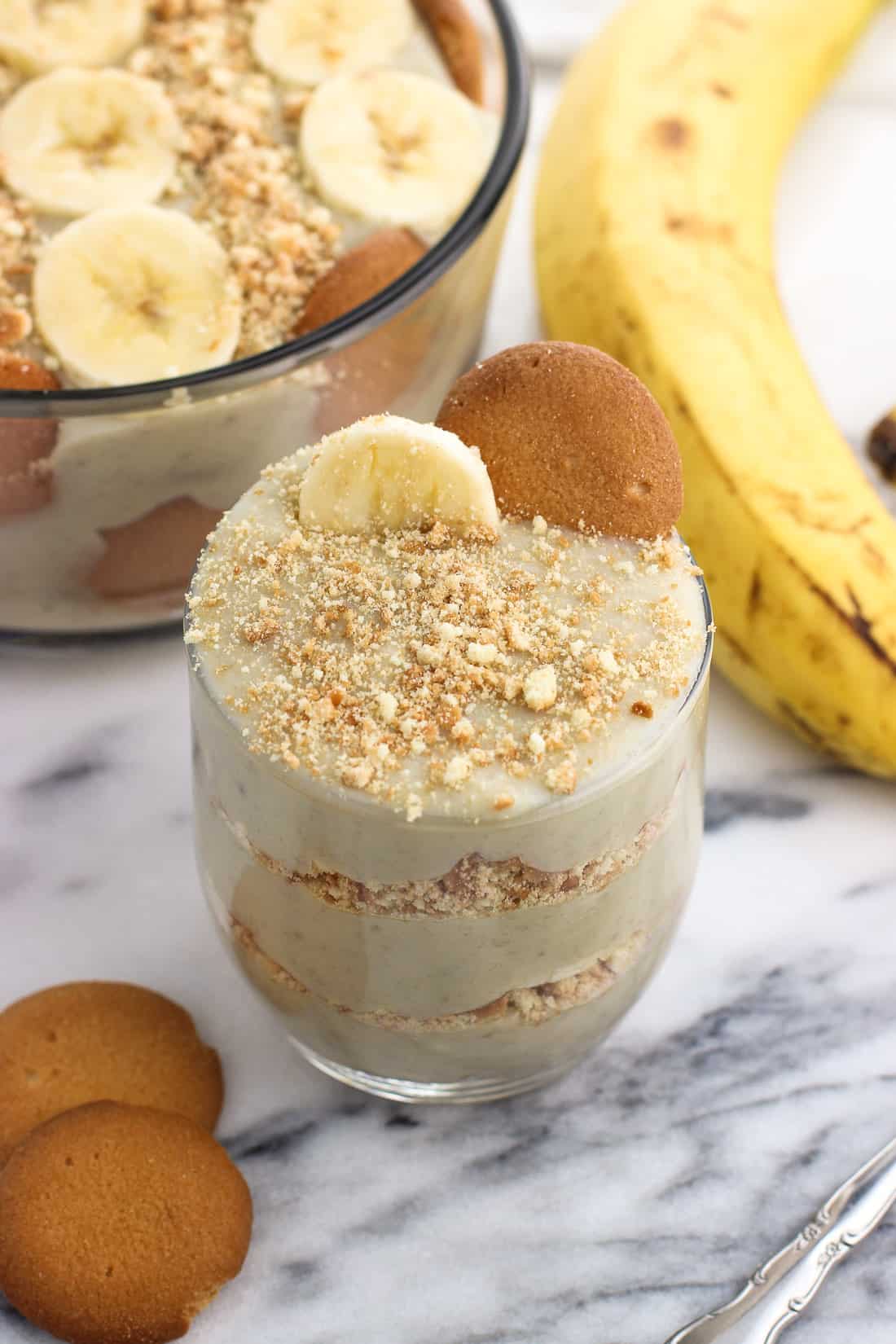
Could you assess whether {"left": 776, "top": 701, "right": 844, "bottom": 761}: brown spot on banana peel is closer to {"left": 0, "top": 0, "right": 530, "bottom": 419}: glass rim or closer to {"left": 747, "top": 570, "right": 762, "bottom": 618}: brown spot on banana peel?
{"left": 747, "top": 570, "right": 762, "bottom": 618}: brown spot on banana peel

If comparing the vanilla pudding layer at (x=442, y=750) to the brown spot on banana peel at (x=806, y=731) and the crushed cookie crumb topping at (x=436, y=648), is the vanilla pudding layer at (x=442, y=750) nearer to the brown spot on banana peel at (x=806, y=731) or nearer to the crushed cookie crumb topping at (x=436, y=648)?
the crushed cookie crumb topping at (x=436, y=648)

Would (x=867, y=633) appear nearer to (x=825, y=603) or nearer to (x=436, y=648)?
(x=825, y=603)

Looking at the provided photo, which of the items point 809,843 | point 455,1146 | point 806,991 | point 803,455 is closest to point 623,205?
point 803,455

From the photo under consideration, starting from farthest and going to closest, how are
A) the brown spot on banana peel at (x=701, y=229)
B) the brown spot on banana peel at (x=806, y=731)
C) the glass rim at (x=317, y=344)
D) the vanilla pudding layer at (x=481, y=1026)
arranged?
the brown spot on banana peel at (x=701, y=229) < the brown spot on banana peel at (x=806, y=731) < the glass rim at (x=317, y=344) < the vanilla pudding layer at (x=481, y=1026)

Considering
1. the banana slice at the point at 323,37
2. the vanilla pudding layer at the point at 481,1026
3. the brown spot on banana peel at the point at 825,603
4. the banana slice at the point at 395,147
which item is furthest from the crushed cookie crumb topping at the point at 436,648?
the banana slice at the point at 323,37

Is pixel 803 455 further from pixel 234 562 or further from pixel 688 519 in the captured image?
pixel 234 562
